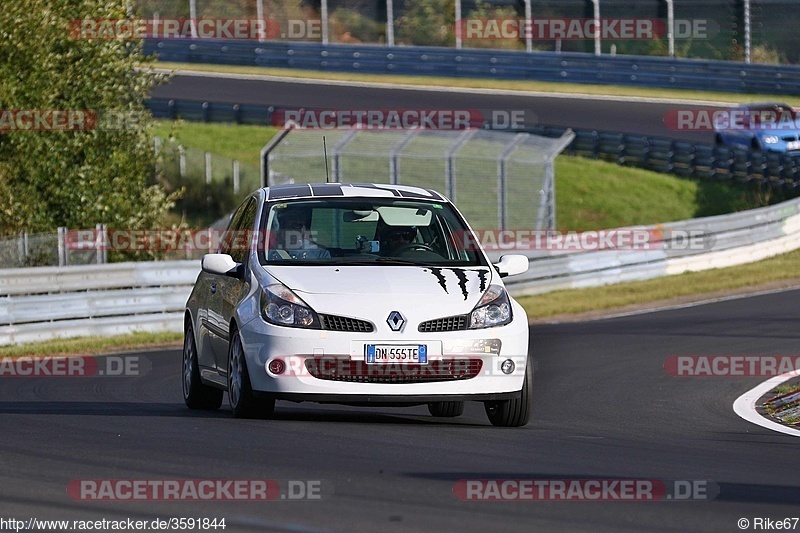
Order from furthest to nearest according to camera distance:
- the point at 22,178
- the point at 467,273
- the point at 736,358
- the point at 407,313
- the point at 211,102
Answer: the point at 211,102 → the point at 22,178 → the point at 736,358 → the point at 467,273 → the point at 407,313

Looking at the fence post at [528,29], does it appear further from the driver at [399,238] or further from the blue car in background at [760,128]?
the driver at [399,238]

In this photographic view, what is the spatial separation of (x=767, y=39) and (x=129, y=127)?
20016mm

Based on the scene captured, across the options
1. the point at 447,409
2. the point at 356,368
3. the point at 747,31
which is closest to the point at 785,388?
the point at 447,409

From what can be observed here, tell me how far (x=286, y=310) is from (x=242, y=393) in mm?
649

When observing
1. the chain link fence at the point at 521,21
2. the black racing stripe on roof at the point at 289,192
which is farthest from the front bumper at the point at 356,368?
the chain link fence at the point at 521,21

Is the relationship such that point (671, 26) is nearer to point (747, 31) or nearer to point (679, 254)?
point (747, 31)

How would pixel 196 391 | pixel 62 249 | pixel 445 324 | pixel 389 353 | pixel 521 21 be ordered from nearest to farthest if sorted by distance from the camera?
pixel 389 353 → pixel 445 324 → pixel 196 391 → pixel 62 249 → pixel 521 21

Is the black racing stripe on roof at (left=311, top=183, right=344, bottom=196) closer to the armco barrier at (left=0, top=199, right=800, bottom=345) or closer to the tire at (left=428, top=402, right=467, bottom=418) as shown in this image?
the tire at (left=428, top=402, right=467, bottom=418)

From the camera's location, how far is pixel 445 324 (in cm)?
952

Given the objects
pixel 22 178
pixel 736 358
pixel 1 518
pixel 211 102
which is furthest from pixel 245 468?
pixel 211 102

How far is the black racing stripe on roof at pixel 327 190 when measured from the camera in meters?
10.8

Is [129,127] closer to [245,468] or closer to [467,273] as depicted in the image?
[467,273]

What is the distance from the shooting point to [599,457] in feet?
27.2

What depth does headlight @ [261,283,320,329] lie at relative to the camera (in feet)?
31.1
